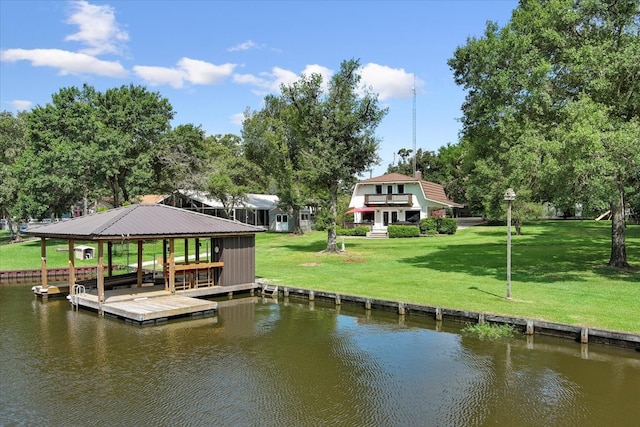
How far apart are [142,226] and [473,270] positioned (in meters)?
14.9

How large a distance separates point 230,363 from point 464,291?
32.6ft

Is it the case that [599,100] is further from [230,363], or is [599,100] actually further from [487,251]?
[230,363]

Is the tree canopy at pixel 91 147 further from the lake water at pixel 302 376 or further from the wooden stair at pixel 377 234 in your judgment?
the lake water at pixel 302 376

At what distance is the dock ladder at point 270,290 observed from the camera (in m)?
20.2

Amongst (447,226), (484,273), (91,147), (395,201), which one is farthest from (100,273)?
(395,201)

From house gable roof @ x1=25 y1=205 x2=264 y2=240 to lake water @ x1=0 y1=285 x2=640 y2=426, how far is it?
320cm

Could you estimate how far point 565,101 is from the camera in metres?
Result: 20.5

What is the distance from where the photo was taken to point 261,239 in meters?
44.4

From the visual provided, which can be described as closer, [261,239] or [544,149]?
[544,149]

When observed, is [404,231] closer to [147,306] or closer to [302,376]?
[147,306]

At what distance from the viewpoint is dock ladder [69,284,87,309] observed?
1769 cm

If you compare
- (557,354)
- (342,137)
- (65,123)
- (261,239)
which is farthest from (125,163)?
(557,354)

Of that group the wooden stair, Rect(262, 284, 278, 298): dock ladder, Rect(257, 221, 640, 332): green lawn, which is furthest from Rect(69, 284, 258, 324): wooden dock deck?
the wooden stair

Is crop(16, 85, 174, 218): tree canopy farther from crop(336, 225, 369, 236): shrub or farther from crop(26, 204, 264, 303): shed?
crop(26, 204, 264, 303): shed
